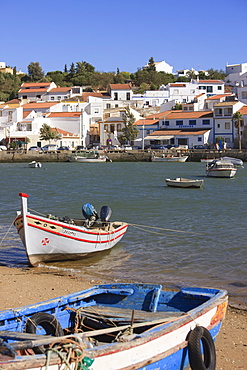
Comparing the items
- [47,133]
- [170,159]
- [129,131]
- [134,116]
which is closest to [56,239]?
[170,159]

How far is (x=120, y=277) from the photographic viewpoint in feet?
40.5

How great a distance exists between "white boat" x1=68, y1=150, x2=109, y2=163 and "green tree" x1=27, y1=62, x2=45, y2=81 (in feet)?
231

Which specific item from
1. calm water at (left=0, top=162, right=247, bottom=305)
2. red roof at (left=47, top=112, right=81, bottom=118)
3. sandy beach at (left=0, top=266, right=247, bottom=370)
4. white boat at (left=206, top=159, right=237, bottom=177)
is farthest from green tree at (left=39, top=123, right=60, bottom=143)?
sandy beach at (left=0, top=266, right=247, bottom=370)

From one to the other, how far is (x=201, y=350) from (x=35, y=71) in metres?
139

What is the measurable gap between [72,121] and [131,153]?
62.8 ft

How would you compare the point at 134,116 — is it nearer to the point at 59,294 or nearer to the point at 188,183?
the point at 188,183

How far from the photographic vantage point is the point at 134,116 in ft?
289

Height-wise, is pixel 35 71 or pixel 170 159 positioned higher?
pixel 35 71

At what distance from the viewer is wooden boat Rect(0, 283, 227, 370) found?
17.0 ft

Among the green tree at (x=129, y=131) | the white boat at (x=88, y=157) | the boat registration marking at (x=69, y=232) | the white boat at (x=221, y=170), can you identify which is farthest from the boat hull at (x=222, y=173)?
the green tree at (x=129, y=131)

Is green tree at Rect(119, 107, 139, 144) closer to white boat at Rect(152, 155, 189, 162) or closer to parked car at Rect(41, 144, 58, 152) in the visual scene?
parked car at Rect(41, 144, 58, 152)

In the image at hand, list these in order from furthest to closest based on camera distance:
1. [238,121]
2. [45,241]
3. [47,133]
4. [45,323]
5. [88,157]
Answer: [47,133] < [238,121] < [88,157] < [45,241] < [45,323]

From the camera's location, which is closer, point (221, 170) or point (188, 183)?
point (188, 183)

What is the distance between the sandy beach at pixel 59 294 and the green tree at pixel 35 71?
130 m
